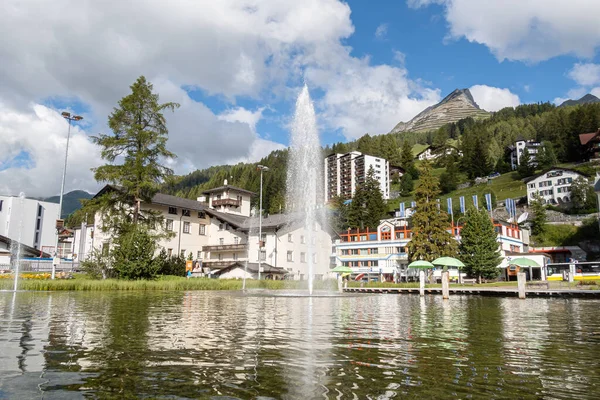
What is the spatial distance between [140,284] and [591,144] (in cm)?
13976

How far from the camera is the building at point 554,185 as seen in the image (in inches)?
4626

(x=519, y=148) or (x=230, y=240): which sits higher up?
(x=519, y=148)

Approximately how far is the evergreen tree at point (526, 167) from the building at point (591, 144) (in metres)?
15.1

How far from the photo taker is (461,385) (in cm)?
738

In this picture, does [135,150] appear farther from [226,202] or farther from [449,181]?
[449,181]

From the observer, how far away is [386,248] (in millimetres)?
85188

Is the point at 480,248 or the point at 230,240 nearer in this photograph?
the point at 480,248

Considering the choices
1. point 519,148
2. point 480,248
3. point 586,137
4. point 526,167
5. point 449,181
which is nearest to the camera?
point 480,248

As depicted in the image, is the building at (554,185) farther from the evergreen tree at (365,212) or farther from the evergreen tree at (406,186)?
the evergreen tree at (406,186)

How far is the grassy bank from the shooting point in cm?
3641

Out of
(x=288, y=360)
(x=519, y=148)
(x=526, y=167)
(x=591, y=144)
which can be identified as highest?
(x=519, y=148)

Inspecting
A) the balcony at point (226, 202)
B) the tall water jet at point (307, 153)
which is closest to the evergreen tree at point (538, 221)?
the balcony at point (226, 202)

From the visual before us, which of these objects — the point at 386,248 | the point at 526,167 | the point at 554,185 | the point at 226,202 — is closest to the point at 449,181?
the point at 526,167

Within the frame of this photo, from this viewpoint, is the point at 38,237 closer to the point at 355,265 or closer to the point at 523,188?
the point at 355,265
